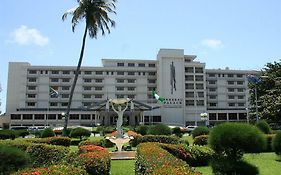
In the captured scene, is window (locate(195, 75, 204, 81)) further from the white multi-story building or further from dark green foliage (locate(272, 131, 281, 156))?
dark green foliage (locate(272, 131, 281, 156))

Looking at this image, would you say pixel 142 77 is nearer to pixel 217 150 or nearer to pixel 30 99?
pixel 30 99

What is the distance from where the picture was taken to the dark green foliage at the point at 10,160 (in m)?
12.2

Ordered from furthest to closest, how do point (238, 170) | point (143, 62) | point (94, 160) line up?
point (143, 62) → point (238, 170) → point (94, 160)

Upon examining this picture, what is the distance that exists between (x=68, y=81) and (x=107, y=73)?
11427 millimetres

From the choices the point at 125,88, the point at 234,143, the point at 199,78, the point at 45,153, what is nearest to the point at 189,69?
the point at 199,78

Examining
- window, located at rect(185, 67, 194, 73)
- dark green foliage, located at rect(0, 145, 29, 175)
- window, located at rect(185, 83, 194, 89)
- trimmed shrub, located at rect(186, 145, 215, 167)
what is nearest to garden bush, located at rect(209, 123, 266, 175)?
trimmed shrub, located at rect(186, 145, 215, 167)

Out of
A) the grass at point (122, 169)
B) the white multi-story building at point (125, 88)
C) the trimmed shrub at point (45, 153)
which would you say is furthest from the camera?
the white multi-story building at point (125, 88)

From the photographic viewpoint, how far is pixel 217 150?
18.3m

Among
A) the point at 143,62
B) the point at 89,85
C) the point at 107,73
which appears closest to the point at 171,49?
the point at 143,62

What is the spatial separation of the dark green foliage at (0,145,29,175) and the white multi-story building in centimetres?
7545

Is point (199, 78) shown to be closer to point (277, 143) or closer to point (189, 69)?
point (189, 69)

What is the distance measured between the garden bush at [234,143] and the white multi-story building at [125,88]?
232ft

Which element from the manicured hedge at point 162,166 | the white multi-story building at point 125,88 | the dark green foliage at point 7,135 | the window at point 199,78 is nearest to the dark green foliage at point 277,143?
the manicured hedge at point 162,166

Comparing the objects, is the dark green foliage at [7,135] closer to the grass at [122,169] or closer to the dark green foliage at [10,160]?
the grass at [122,169]
